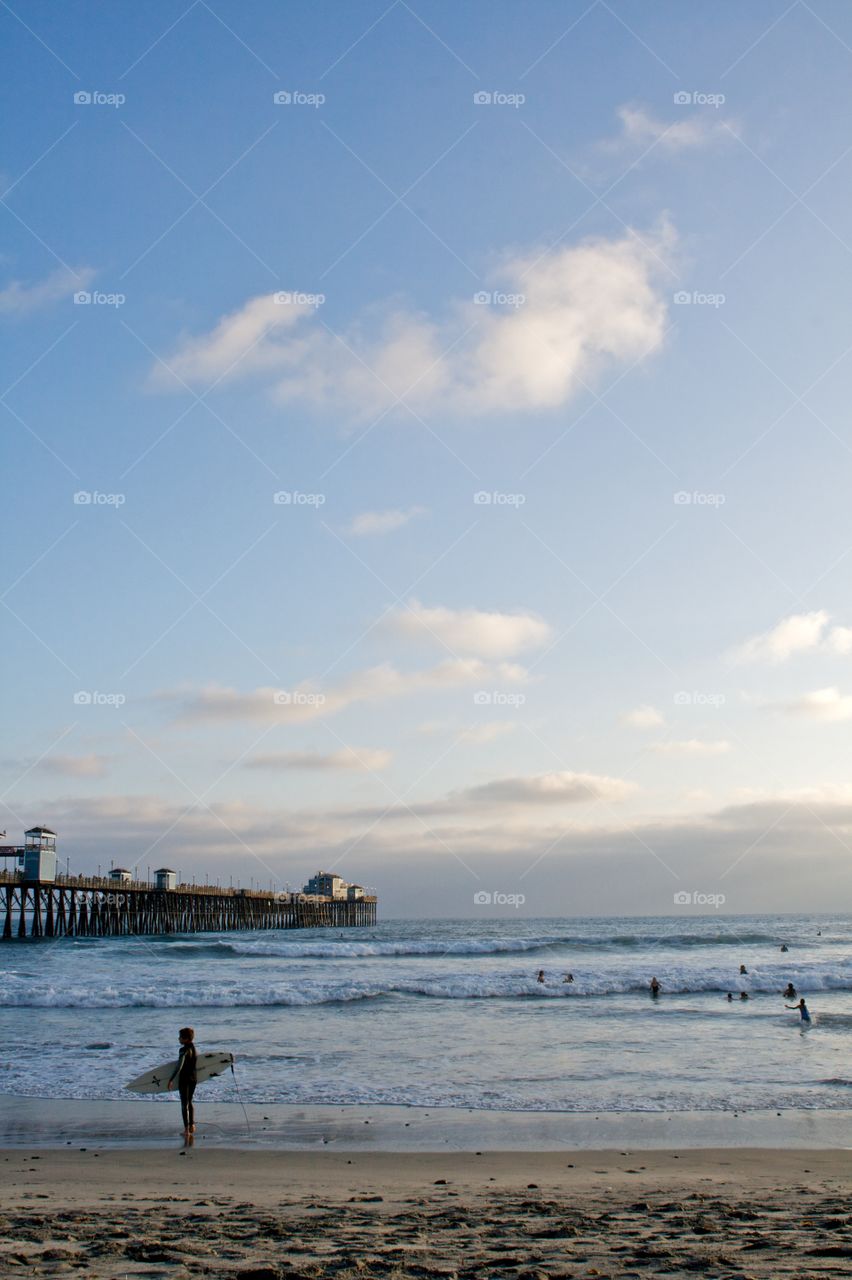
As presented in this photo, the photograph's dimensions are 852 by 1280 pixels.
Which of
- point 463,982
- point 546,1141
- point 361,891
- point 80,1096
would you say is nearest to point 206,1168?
point 546,1141

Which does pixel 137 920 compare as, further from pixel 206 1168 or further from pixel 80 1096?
pixel 206 1168

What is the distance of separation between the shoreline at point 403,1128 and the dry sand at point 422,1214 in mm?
453

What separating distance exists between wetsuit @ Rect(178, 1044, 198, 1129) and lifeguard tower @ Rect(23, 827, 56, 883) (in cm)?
5132

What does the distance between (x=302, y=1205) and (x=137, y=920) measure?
225 feet

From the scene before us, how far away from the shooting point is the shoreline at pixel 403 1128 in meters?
11.5

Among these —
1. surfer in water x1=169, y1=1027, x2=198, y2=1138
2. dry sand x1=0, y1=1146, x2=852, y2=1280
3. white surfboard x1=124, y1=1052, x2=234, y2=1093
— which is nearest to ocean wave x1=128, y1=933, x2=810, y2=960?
white surfboard x1=124, y1=1052, x2=234, y2=1093

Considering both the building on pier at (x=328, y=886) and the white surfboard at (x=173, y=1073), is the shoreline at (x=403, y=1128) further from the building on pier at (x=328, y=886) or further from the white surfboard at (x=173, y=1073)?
the building on pier at (x=328, y=886)

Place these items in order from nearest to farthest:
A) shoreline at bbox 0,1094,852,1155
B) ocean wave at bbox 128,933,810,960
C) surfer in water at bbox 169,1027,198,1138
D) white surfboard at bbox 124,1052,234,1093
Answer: shoreline at bbox 0,1094,852,1155
surfer in water at bbox 169,1027,198,1138
white surfboard at bbox 124,1052,234,1093
ocean wave at bbox 128,933,810,960

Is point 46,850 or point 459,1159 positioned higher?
point 46,850

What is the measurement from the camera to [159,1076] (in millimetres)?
13320

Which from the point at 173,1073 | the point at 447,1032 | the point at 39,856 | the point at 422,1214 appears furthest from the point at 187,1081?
the point at 39,856

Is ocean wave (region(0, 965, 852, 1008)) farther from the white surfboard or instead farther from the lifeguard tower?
the lifeguard tower

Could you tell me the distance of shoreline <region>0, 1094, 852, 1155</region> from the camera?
1146cm

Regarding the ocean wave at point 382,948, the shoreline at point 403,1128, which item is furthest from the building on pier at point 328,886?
the shoreline at point 403,1128
